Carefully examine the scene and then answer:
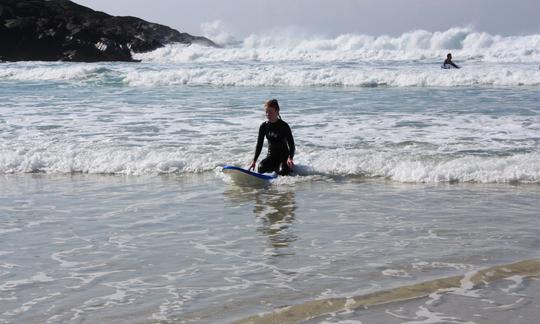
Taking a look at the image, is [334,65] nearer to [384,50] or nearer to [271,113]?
[384,50]

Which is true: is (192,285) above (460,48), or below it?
below

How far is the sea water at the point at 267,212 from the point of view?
4.50 meters

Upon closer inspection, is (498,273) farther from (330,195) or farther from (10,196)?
(10,196)

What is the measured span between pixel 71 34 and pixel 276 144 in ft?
160

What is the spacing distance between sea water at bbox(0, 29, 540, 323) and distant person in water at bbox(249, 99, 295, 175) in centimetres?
34

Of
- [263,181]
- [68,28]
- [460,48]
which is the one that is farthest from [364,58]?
[263,181]

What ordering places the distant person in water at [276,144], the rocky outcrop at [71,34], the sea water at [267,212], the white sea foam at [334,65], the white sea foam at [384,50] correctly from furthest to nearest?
the rocky outcrop at [71,34] < the white sea foam at [384,50] < the white sea foam at [334,65] < the distant person in water at [276,144] < the sea water at [267,212]

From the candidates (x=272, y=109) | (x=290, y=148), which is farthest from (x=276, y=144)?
(x=272, y=109)

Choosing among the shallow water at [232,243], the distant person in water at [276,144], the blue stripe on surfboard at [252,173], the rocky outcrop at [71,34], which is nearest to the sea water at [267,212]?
the shallow water at [232,243]

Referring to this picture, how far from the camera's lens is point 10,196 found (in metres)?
8.59

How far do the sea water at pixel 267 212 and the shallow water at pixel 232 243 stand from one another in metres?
0.02

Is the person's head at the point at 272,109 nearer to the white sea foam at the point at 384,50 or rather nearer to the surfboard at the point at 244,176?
the surfboard at the point at 244,176

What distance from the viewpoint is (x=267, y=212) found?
24.4ft

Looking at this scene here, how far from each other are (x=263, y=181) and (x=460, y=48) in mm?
41732
